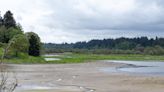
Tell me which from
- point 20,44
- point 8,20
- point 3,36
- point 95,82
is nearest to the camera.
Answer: point 95,82

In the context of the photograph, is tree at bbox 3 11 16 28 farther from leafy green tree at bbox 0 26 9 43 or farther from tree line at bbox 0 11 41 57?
leafy green tree at bbox 0 26 9 43

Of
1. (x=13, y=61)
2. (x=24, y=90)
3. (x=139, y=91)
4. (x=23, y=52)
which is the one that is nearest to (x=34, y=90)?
(x=24, y=90)

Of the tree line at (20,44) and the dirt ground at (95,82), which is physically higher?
the tree line at (20,44)

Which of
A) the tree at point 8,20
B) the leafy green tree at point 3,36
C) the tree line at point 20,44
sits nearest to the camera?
the tree line at point 20,44

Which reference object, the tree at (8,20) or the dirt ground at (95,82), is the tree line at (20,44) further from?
the dirt ground at (95,82)

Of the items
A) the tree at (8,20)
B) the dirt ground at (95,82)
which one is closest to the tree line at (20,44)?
the tree at (8,20)

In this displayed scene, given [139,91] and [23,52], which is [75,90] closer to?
[139,91]

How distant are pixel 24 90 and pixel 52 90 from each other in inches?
80.9

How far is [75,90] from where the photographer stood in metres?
29.7

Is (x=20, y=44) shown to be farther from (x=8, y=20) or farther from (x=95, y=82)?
(x=95, y=82)

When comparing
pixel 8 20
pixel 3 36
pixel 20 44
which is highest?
pixel 8 20

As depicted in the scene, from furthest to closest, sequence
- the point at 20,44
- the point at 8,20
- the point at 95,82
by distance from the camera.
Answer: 1. the point at 8,20
2. the point at 20,44
3. the point at 95,82

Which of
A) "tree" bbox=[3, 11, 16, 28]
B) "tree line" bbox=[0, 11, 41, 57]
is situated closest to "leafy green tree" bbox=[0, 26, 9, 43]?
"tree line" bbox=[0, 11, 41, 57]

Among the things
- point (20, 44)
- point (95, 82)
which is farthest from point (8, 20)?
point (95, 82)
